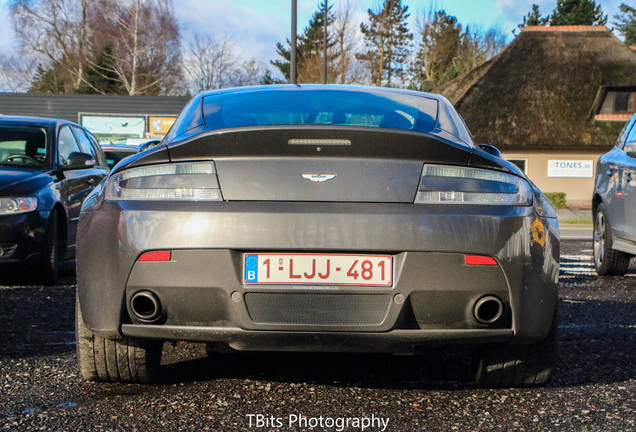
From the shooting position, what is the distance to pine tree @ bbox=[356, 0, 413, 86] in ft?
212

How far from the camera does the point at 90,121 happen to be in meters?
36.7

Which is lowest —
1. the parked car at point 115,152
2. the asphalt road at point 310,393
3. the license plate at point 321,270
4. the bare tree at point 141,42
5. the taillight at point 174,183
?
the asphalt road at point 310,393

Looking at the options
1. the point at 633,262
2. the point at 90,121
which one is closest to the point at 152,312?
the point at 633,262

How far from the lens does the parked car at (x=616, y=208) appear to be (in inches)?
315

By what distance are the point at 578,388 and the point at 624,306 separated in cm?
303

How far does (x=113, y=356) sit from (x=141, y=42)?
187ft

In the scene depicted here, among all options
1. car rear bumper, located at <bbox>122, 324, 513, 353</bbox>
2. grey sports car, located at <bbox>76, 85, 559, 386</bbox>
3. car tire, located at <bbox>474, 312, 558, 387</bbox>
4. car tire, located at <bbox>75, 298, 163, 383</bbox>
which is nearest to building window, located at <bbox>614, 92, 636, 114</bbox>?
car tire, located at <bbox>474, 312, 558, 387</bbox>

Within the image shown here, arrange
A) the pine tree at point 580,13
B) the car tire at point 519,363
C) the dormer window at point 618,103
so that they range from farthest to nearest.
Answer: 1. the pine tree at point 580,13
2. the dormer window at point 618,103
3. the car tire at point 519,363

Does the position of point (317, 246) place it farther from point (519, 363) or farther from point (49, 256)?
point (49, 256)

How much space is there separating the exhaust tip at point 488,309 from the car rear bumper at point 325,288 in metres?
0.03

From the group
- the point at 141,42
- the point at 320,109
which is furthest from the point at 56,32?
the point at 320,109

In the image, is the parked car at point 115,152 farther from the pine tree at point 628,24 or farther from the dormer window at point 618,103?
the pine tree at point 628,24

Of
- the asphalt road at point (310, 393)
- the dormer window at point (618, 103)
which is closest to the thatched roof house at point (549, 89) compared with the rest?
the dormer window at point (618, 103)

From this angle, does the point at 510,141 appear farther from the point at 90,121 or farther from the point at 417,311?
the point at 417,311
